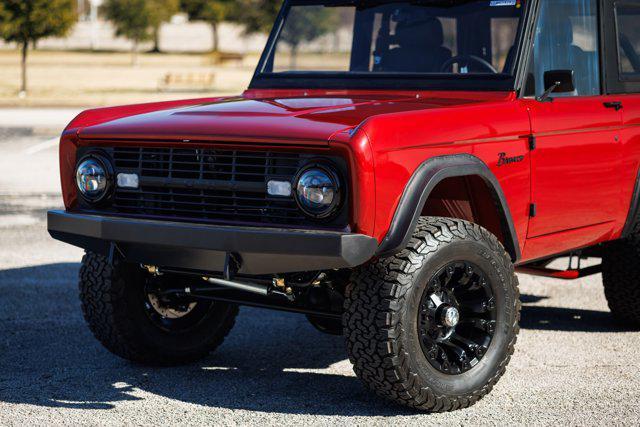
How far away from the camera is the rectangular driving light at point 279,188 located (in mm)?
4336

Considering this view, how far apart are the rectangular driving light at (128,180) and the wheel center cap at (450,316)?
148cm

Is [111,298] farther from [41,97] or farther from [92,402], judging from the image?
[41,97]

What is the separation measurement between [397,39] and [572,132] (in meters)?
1.19

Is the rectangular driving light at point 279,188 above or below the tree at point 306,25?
below

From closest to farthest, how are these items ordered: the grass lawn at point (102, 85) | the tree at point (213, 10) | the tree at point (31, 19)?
the grass lawn at point (102, 85)
the tree at point (31, 19)
the tree at point (213, 10)

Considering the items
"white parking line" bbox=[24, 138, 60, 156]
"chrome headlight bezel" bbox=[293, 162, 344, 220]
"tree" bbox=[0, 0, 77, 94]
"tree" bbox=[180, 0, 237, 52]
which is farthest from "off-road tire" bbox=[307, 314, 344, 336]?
"tree" bbox=[180, 0, 237, 52]

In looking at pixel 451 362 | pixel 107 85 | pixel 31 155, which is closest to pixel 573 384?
pixel 451 362

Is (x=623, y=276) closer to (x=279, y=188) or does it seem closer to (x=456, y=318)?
(x=456, y=318)

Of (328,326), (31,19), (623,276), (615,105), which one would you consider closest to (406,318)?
(328,326)

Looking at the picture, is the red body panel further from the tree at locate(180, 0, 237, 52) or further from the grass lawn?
the tree at locate(180, 0, 237, 52)

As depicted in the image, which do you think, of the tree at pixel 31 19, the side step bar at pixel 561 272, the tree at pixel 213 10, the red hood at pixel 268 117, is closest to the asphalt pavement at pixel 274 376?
the side step bar at pixel 561 272

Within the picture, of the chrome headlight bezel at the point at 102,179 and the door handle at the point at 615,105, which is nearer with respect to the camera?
the chrome headlight bezel at the point at 102,179

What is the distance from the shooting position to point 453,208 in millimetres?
4980

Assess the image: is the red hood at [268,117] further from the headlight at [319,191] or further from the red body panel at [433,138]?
the headlight at [319,191]
